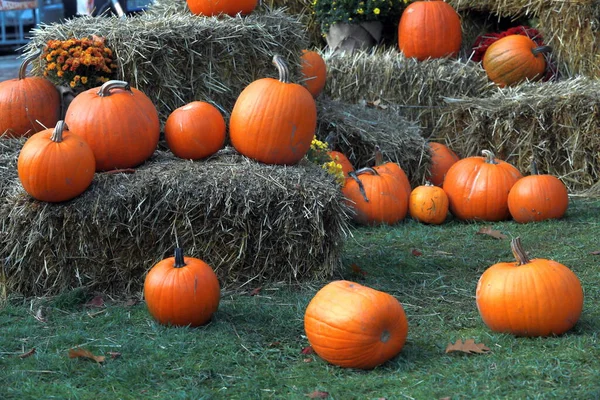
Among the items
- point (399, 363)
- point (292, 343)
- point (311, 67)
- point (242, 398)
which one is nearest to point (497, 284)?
point (399, 363)

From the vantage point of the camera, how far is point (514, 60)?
25.6 ft

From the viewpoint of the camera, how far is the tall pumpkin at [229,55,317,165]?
473cm

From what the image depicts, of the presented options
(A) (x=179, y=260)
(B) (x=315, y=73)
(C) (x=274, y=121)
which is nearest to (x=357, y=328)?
(A) (x=179, y=260)

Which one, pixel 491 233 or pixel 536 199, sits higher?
pixel 536 199

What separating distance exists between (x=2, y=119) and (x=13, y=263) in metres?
1.07

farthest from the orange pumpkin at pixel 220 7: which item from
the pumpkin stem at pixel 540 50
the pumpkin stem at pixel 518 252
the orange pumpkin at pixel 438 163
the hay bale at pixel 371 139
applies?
the pumpkin stem at pixel 540 50

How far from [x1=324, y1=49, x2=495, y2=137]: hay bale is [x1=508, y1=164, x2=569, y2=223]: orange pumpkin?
1.86 metres

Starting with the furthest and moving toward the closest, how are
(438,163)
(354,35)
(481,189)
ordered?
(354,35), (438,163), (481,189)

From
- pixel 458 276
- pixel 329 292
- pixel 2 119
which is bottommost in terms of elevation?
pixel 458 276

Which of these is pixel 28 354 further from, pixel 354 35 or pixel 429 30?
pixel 354 35

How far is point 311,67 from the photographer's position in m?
6.88

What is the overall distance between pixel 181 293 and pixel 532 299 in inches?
59.9

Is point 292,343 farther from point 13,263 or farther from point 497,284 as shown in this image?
point 13,263

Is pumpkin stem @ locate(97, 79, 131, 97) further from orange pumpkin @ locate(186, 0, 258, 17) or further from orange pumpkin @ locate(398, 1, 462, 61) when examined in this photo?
orange pumpkin @ locate(398, 1, 462, 61)
